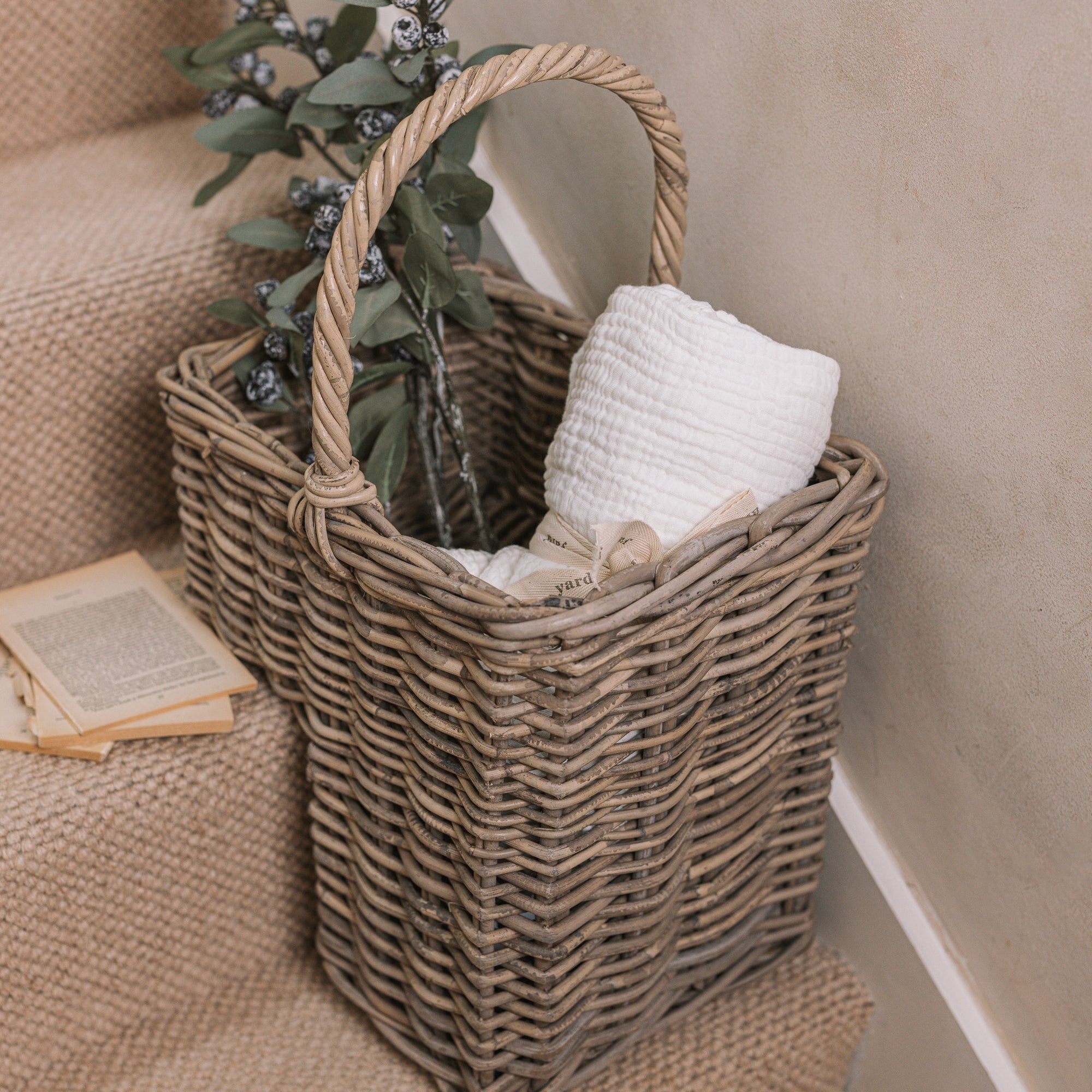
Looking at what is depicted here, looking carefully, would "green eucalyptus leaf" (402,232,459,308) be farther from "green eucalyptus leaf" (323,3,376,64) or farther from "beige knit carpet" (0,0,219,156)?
"beige knit carpet" (0,0,219,156)

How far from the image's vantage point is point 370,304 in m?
0.77

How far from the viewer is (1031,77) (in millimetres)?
626

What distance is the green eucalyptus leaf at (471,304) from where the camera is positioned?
86 cm

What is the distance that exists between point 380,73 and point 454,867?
21.8 inches

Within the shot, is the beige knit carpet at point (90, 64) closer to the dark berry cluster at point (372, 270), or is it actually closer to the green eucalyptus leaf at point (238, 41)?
the green eucalyptus leaf at point (238, 41)

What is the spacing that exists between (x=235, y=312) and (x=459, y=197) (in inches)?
7.9

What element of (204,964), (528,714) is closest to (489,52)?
(528,714)

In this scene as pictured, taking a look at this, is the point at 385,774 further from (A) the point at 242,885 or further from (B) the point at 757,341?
(B) the point at 757,341

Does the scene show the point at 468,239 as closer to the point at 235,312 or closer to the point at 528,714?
the point at 235,312

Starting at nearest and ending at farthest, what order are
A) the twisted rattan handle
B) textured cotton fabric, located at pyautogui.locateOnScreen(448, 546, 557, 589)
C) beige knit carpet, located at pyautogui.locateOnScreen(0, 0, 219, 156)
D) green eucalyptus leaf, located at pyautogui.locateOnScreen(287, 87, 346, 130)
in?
the twisted rattan handle
textured cotton fabric, located at pyautogui.locateOnScreen(448, 546, 557, 589)
green eucalyptus leaf, located at pyautogui.locateOnScreen(287, 87, 346, 130)
beige knit carpet, located at pyautogui.locateOnScreen(0, 0, 219, 156)

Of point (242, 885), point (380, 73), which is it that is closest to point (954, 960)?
point (242, 885)

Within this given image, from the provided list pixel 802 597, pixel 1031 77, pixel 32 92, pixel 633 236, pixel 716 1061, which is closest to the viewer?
pixel 1031 77

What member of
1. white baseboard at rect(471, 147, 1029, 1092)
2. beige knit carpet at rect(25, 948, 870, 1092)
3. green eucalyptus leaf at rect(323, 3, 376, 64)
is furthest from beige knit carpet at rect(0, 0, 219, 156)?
white baseboard at rect(471, 147, 1029, 1092)

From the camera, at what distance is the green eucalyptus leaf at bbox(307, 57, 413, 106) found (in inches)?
30.1
